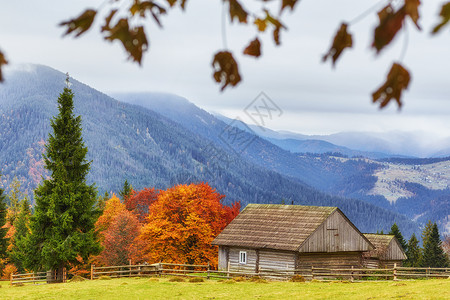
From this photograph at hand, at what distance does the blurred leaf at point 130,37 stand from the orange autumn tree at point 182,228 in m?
43.2

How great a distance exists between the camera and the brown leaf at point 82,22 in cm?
286

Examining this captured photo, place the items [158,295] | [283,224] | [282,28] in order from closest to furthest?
[282,28] → [158,295] → [283,224]

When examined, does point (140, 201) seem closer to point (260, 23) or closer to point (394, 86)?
point (260, 23)

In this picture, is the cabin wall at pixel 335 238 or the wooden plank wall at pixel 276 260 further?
the cabin wall at pixel 335 238

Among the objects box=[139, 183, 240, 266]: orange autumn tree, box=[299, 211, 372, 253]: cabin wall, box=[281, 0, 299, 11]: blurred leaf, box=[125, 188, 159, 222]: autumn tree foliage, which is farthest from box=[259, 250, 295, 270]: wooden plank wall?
box=[281, 0, 299, 11]: blurred leaf

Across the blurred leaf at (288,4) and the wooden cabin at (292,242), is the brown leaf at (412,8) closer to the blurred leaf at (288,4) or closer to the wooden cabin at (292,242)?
the blurred leaf at (288,4)

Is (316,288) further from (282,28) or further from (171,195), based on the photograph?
(282,28)

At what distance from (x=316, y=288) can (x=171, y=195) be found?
21993 millimetres

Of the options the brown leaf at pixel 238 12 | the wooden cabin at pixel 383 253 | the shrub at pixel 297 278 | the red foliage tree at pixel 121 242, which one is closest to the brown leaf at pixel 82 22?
the brown leaf at pixel 238 12

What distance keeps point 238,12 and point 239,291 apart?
2673cm

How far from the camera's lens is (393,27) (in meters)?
2.42

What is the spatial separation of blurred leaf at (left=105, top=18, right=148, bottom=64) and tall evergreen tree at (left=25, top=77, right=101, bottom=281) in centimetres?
3786

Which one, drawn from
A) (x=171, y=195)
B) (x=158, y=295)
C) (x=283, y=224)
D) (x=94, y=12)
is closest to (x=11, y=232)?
(x=171, y=195)

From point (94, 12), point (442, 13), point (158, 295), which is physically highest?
point (94, 12)
